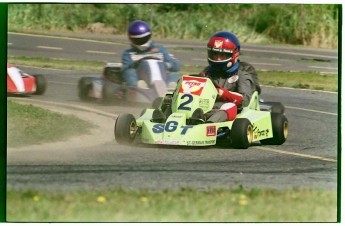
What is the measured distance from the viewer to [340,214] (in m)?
11.7

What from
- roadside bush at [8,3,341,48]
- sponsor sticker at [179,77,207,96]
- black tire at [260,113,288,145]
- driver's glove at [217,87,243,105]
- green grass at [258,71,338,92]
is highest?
roadside bush at [8,3,341,48]

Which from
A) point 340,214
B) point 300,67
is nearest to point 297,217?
point 340,214

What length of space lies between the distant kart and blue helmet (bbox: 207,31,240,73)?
9.34 feet

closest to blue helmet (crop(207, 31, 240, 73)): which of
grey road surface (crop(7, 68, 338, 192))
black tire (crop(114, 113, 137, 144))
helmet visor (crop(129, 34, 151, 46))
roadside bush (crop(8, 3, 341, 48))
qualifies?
roadside bush (crop(8, 3, 341, 48))

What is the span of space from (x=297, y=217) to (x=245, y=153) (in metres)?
1.92

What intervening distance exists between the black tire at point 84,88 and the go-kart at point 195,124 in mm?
1972

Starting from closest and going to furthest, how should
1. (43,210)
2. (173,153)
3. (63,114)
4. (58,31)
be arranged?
(43,210), (173,153), (63,114), (58,31)

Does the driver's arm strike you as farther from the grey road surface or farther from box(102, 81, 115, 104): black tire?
the grey road surface

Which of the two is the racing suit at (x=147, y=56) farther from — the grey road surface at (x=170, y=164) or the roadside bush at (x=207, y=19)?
the grey road surface at (x=170, y=164)

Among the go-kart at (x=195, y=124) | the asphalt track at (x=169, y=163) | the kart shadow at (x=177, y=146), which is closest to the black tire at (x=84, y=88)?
the asphalt track at (x=169, y=163)

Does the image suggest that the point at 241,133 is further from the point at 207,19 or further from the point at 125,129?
the point at 207,19

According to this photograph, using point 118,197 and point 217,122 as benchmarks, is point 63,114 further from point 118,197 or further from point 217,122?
point 118,197

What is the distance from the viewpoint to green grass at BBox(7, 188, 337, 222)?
10664 mm

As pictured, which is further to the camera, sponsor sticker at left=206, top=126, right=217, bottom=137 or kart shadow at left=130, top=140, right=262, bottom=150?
kart shadow at left=130, top=140, right=262, bottom=150
